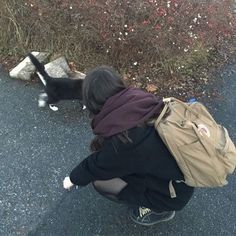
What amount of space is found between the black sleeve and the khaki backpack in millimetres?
293

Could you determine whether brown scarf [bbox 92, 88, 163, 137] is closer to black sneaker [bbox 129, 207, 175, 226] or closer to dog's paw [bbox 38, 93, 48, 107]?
black sneaker [bbox 129, 207, 175, 226]

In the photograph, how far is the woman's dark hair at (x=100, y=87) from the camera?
2240mm

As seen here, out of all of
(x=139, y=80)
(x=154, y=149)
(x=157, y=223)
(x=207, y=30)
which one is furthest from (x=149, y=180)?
(x=207, y=30)

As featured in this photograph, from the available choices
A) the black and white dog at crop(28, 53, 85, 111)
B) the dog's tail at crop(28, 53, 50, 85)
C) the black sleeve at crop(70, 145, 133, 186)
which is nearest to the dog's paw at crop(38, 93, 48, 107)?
the black and white dog at crop(28, 53, 85, 111)

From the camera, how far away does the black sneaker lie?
284cm

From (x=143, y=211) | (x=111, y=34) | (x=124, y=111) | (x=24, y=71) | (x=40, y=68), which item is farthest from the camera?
(x=111, y=34)

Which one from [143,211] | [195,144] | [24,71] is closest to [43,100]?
[24,71]

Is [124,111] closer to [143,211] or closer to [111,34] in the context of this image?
[143,211]

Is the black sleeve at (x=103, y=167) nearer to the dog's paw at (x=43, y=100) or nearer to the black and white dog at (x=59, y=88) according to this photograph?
the black and white dog at (x=59, y=88)

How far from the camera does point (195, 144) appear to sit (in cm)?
215

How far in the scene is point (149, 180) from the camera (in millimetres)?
2465

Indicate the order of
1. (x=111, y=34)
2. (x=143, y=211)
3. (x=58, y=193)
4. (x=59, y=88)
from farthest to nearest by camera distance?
1. (x=111, y=34)
2. (x=59, y=88)
3. (x=58, y=193)
4. (x=143, y=211)

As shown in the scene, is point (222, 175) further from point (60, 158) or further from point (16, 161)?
point (16, 161)

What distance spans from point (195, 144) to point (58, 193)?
141 centimetres
